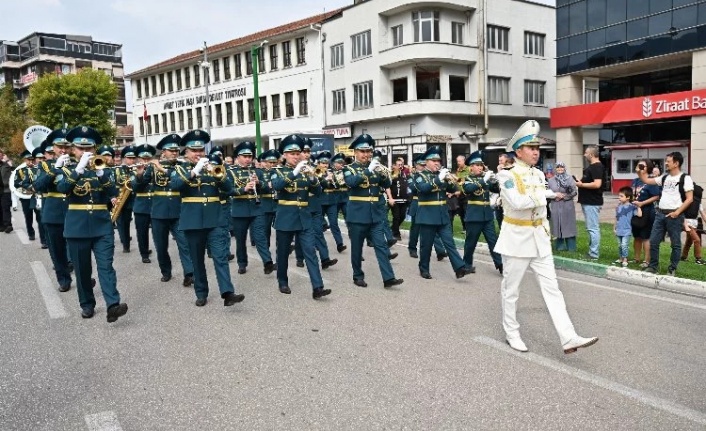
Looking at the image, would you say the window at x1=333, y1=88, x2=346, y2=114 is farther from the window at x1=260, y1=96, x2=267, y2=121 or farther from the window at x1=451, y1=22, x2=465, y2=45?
the window at x1=451, y1=22, x2=465, y2=45

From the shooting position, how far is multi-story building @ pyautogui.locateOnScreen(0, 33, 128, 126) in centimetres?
7775

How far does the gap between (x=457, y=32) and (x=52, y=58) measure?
61605mm

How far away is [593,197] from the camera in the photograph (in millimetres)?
10070

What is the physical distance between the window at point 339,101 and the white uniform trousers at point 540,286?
33.1 meters

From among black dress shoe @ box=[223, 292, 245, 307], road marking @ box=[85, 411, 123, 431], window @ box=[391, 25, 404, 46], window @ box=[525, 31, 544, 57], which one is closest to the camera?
road marking @ box=[85, 411, 123, 431]

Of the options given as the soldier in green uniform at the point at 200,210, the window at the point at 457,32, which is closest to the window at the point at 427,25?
the window at the point at 457,32

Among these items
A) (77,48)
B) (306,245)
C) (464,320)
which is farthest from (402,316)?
(77,48)

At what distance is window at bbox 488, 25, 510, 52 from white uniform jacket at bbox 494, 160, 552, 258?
31.5 metres

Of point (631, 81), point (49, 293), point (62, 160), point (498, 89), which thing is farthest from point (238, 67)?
point (62, 160)

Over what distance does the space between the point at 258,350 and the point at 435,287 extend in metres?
3.38

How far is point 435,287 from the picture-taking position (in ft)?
27.3

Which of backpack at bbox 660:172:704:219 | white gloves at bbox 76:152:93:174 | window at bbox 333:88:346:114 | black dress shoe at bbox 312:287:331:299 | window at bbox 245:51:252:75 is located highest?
window at bbox 245:51:252:75

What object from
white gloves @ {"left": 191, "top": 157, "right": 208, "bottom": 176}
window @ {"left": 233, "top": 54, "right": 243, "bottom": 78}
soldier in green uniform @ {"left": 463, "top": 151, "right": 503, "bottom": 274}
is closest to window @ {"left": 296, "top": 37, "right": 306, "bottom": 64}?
window @ {"left": 233, "top": 54, "right": 243, "bottom": 78}

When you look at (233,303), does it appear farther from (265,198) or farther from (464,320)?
(265,198)
